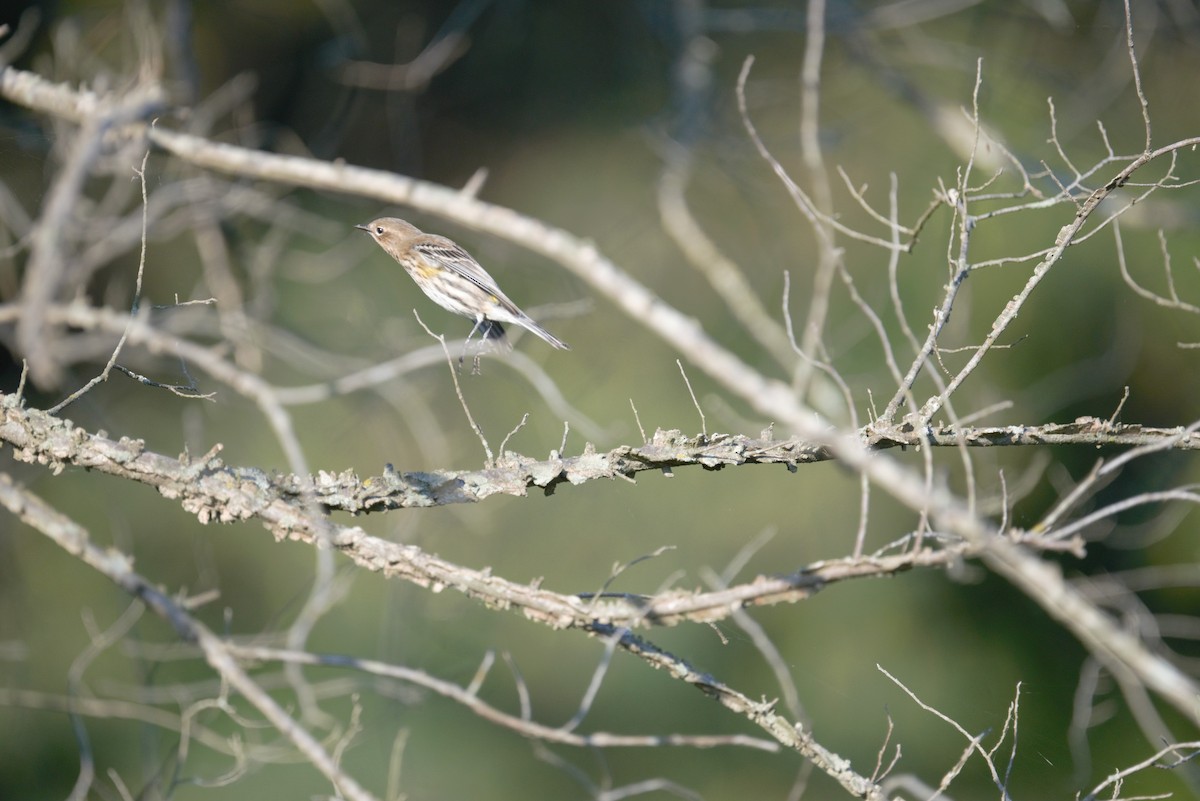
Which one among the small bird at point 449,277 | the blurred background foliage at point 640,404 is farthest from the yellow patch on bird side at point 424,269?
the blurred background foliage at point 640,404

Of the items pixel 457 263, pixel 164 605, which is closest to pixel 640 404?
pixel 457 263

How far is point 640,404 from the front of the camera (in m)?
5.42

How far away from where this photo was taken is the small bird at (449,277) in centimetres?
218

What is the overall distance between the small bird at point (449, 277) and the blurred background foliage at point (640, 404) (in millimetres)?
2210

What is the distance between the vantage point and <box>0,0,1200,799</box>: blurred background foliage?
479cm

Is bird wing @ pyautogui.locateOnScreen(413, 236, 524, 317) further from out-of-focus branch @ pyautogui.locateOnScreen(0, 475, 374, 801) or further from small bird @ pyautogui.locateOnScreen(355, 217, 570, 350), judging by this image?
out-of-focus branch @ pyautogui.locateOnScreen(0, 475, 374, 801)

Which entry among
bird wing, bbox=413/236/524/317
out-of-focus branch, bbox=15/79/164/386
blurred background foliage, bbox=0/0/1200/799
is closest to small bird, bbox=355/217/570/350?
bird wing, bbox=413/236/524/317

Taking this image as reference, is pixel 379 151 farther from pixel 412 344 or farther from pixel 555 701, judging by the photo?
pixel 555 701

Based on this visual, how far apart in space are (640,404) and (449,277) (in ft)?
10.4

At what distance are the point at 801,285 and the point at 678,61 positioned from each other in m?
1.42

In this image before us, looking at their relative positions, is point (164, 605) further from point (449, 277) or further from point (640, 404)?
point (640, 404)

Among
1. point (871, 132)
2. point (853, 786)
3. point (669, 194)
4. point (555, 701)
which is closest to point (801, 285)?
point (871, 132)

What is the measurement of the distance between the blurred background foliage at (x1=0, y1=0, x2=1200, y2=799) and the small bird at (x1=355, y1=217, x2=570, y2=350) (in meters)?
2.21

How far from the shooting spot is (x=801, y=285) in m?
5.58
